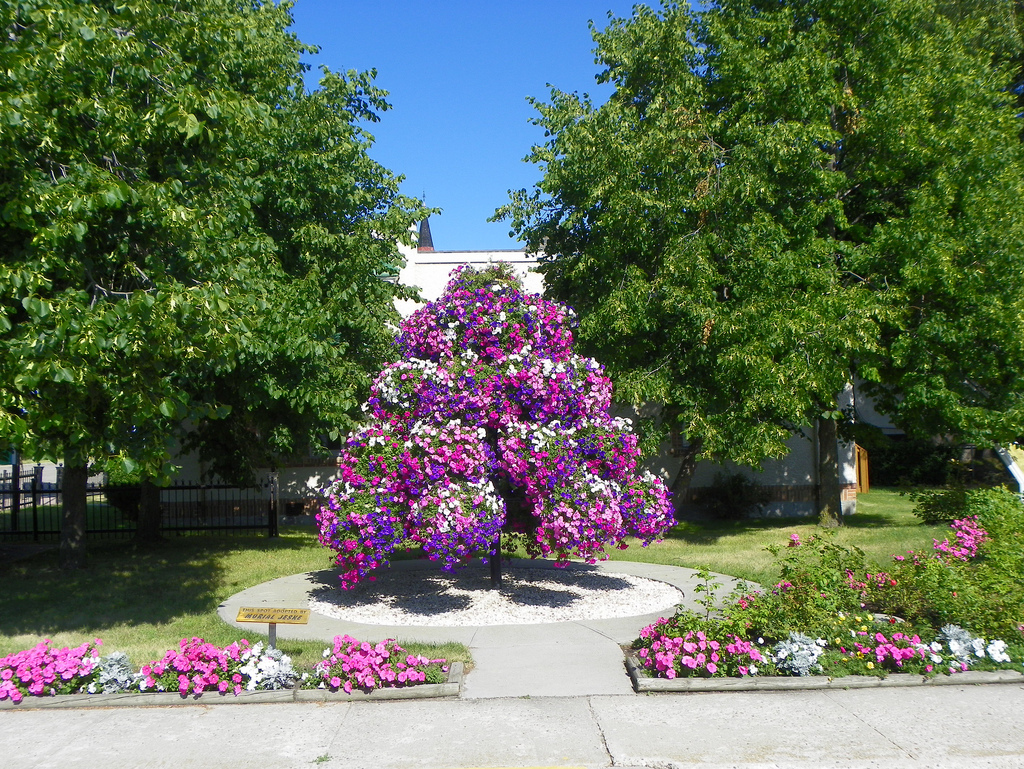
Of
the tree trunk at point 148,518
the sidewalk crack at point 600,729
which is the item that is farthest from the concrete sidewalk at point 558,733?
the tree trunk at point 148,518

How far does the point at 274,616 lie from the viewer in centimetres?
675

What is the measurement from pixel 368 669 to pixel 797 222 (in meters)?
10.6

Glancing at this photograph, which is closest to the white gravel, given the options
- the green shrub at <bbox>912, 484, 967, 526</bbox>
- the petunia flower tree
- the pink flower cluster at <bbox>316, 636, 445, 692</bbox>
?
the petunia flower tree

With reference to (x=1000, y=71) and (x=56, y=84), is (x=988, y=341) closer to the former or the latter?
(x=1000, y=71)

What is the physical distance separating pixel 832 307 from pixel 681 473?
518 centimetres

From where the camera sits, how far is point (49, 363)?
21.4 ft

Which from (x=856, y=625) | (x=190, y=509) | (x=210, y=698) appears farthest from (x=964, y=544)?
(x=190, y=509)

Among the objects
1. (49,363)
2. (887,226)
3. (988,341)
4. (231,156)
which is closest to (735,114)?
(887,226)

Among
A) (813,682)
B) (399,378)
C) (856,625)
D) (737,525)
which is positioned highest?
(399,378)

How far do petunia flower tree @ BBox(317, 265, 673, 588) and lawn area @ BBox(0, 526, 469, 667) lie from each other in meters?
1.28

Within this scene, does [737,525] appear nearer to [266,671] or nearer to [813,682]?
[813,682]

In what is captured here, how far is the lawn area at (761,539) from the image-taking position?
12.5 m

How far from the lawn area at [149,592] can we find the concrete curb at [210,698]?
0.64 m

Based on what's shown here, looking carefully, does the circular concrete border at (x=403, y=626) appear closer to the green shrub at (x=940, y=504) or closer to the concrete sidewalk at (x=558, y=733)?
the concrete sidewalk at (x=558, y=733)
